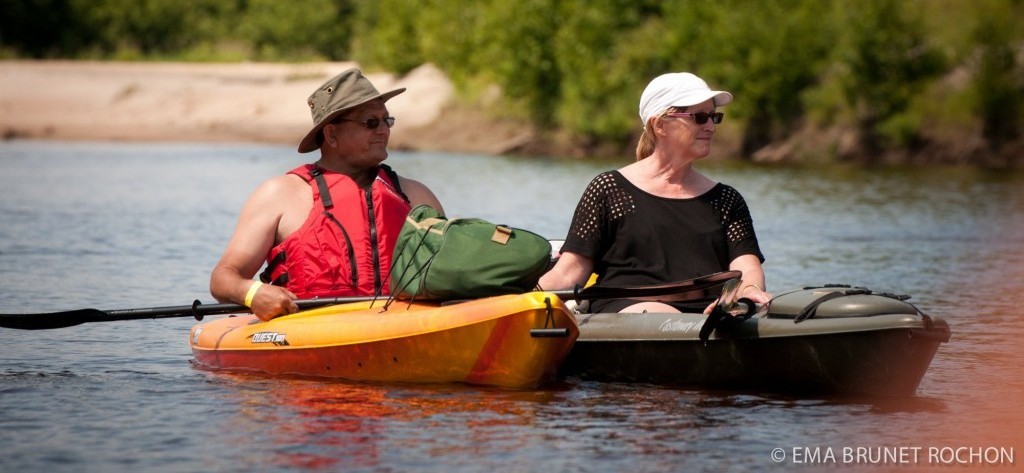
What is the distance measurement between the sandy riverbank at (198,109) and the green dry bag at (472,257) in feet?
121

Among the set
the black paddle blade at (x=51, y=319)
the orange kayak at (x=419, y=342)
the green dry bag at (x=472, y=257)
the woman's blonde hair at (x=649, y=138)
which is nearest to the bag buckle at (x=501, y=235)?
the green dry bag at (x=472, y=257)

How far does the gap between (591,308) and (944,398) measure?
1.67 metres

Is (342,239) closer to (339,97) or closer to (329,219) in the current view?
(329,219)

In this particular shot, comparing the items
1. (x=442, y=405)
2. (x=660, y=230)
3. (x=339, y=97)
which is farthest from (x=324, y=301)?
(x=660, y=230)

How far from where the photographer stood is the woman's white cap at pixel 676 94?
7035 millimetres

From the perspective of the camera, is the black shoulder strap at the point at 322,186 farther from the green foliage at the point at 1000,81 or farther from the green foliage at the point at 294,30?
the green foliage at the point at 294,30

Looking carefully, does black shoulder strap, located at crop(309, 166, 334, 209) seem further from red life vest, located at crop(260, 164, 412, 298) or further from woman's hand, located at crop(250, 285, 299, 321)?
woman's hand, located at crop(250, 285, 299, 321)

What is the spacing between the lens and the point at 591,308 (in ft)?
24.9

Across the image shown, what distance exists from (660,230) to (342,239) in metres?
1.46

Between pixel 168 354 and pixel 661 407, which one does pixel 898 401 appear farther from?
pixel 168 354

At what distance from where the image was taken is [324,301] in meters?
7.53

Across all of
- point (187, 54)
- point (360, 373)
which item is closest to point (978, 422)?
point (360, 373)

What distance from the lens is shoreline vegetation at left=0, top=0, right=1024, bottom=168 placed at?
39031mm

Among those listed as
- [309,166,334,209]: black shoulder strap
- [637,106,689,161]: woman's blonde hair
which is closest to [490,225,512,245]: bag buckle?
[637,106,689,161]: woman's blonde hair
